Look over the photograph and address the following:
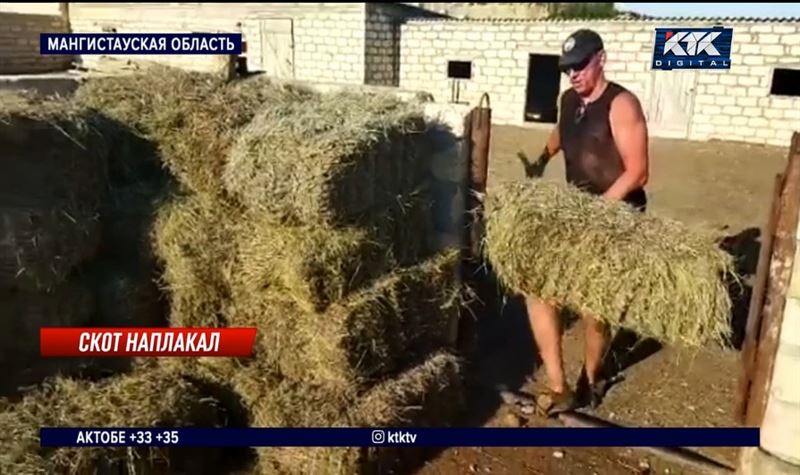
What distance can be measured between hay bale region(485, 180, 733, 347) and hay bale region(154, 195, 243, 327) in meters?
1.49

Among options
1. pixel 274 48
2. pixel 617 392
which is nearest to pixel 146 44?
pixel 617 392

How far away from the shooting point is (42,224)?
10.5ft

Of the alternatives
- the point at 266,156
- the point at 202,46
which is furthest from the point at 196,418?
the point at 202,46

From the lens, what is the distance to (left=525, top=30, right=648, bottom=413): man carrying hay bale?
147 inches

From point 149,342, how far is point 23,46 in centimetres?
1681

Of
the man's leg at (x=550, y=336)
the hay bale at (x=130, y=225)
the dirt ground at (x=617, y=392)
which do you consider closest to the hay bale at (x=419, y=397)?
the dirt ground at (x=617, y=392)

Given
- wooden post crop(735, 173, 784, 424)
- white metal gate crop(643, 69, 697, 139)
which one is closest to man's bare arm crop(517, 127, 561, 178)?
wooden post crop(735, 173, 784, 424)

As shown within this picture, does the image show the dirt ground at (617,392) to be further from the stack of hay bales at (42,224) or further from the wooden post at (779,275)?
the stack of hay bales at (42,224)

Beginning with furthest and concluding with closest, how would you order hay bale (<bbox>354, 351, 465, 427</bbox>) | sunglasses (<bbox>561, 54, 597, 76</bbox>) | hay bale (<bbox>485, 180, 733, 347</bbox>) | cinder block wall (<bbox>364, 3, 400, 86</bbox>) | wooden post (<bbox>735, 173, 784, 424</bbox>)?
cinder block wall (<bbox>364, 3, 400, 86</bbox>), sunglasses (<bbox>561, 54, 597, 76</bbox>), hay bale (<bbox>354, 351, 465, 427</bbox>), hay bale (<bbox>485, 180, 733, 347</bbox>), wooden post (<bbox>735, 173, 784, 424</bbox>)

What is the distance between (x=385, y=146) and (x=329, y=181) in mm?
525

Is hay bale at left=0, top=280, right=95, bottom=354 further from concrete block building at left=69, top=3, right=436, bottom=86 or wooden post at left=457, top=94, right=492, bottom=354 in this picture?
concrete block building at left=69, top=3, right=436, bottom=86

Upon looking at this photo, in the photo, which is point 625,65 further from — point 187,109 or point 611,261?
point 187,109

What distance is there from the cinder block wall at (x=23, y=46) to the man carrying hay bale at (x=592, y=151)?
53.5 ft

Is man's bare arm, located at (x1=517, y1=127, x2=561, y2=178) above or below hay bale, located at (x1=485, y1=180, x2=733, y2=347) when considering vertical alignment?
above
